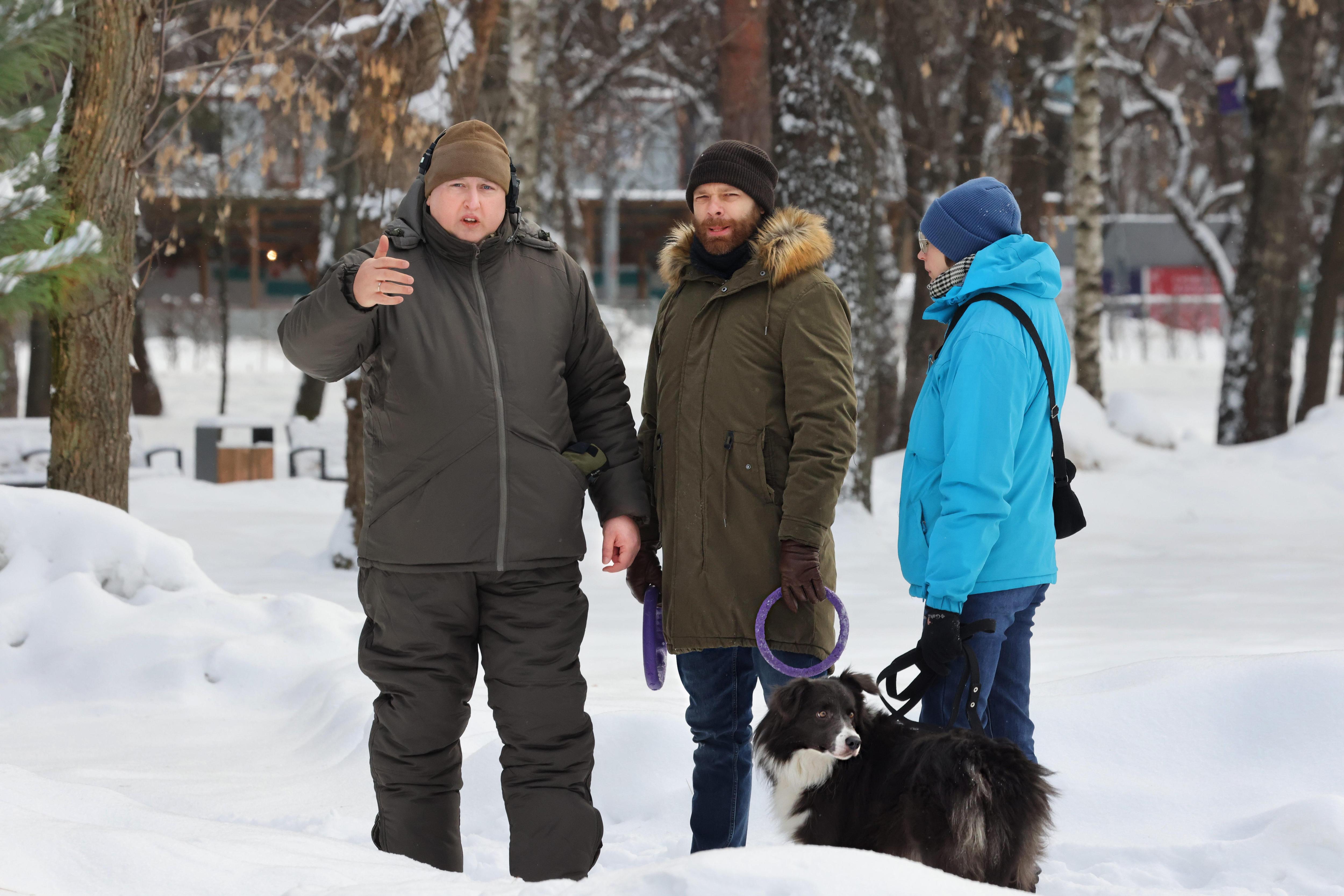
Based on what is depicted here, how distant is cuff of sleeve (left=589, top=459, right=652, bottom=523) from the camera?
3.10 m

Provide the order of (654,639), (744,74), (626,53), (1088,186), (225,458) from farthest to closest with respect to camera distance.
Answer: (626,53), (225,458), (1088,186), (744,74), (654,639)

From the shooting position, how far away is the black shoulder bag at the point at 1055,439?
2.74 meters

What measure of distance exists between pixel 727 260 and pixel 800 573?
0.82m

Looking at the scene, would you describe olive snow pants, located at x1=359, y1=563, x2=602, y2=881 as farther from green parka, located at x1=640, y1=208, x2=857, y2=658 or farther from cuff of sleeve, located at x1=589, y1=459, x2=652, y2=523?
green parka, located at x1=640, y1=208, x2=857, y2=658

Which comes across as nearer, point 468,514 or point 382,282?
point 382,282

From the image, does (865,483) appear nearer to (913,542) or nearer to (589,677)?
(589,677)

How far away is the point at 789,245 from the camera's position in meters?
3.00

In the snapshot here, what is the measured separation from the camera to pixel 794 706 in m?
2.78

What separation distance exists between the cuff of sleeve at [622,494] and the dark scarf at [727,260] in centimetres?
53

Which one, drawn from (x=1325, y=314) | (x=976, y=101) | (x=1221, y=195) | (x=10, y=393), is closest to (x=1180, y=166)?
(x=1221, y=195)

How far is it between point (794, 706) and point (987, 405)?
80cm

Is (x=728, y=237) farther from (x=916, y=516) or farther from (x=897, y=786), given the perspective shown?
(x=897, y=786)

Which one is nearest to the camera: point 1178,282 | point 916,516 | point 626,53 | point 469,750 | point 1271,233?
point 916,516

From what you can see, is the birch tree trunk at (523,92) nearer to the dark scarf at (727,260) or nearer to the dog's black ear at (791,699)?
the dark scarf at (727,260)
